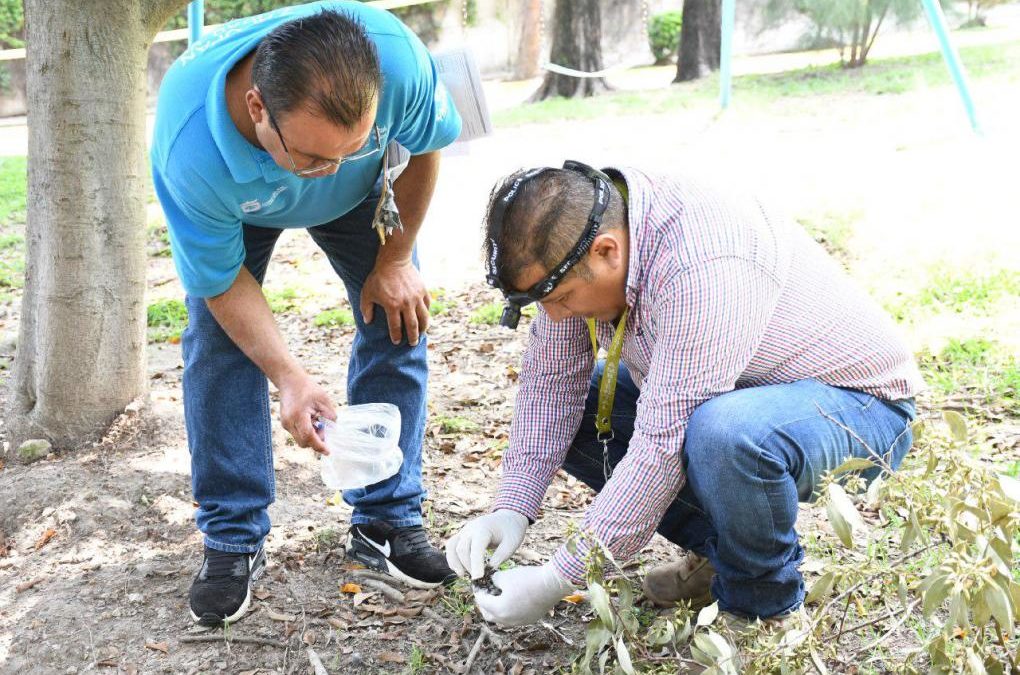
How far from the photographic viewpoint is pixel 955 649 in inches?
68.7

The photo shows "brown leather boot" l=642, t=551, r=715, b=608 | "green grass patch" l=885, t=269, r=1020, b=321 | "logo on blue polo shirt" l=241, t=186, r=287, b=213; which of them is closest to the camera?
"logo on blue polo shirt" l=241, t=186, r=287, b=213

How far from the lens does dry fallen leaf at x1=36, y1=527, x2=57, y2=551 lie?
10.1 feet

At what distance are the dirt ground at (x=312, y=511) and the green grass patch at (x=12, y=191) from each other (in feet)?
7.59

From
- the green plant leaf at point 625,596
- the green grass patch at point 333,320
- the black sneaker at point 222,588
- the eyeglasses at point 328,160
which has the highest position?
the eyeglasses at point 328,160

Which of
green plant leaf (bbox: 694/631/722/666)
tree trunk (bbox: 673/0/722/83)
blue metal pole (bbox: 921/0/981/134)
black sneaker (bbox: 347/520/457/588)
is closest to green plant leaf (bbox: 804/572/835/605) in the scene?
green plant leaf (bbox: 694/631/722/666)

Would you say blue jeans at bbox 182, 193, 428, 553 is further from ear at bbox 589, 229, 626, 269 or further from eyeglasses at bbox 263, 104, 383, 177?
ear at bbox 589, 229, 626, 269

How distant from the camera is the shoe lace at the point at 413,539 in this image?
113 inches

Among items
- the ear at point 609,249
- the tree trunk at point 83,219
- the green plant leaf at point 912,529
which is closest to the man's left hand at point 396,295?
the ear at point 609,249

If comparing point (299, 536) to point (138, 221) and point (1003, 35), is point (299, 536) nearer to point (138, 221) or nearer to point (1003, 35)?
point (138, 221)

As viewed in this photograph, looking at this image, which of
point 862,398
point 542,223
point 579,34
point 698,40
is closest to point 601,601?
point 542,223

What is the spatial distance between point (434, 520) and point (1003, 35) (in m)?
13.3

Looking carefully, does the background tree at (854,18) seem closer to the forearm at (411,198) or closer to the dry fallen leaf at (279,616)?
the forearm at (411,198)

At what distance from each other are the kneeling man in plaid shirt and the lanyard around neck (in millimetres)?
18

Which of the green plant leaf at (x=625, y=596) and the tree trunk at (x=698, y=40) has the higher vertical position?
the tree trunk at (x=698, y=40)
